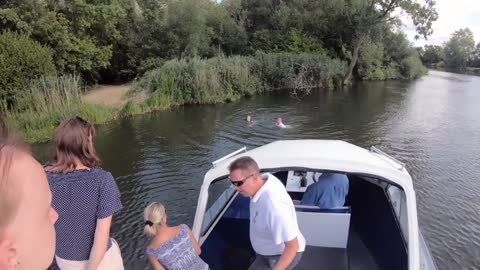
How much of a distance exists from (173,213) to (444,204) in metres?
5.48

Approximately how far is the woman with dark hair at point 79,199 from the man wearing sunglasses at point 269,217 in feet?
3.12

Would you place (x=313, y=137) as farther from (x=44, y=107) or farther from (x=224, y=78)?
(x=224, y=78)

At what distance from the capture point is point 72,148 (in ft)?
8.39

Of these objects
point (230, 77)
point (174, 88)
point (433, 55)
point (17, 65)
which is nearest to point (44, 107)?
point (17, 65)

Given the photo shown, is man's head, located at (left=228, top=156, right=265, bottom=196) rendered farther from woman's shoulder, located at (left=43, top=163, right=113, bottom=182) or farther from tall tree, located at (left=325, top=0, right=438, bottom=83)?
tall tree, located at (left=325, top=0, right=438, bottom=83)

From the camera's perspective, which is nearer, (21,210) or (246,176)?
(21,210)

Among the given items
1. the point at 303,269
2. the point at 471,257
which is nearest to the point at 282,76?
the point at 471,257

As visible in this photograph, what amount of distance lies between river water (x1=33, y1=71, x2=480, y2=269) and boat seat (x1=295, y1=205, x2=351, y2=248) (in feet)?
8.10

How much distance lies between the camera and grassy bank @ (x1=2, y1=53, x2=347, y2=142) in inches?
532

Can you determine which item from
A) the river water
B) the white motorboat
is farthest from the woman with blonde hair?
the river water

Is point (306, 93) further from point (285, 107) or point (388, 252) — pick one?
point (388, 252)

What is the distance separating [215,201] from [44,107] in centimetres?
1077

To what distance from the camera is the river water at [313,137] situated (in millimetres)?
7184

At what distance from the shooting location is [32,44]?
49.9 ft
